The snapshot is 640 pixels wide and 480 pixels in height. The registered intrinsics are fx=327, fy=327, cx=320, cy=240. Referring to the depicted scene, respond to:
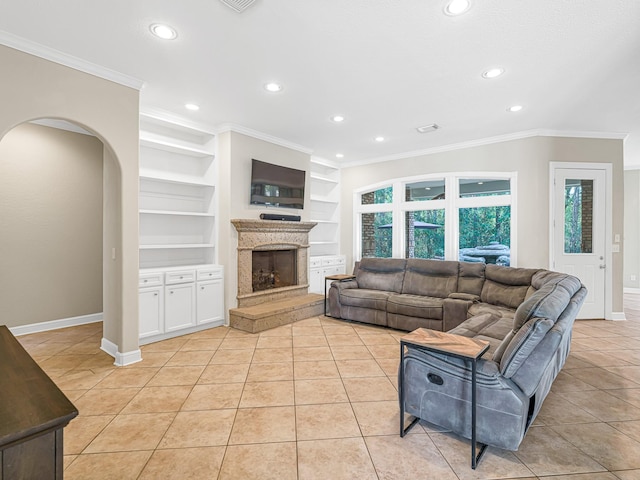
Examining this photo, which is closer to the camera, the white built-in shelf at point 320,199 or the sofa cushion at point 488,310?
the sofa cushion at point 488,310

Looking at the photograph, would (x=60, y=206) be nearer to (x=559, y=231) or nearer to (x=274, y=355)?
(x=274, y=355)

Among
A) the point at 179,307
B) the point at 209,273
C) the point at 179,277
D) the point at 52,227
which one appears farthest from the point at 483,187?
the point at 52,227

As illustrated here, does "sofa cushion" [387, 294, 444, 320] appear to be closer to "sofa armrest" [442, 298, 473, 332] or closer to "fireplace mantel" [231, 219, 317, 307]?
"sofa armrest" [442, 298, 473, 332]

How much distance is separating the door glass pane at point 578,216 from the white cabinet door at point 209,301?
5.23 metres

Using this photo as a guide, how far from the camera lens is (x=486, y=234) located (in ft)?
17.4

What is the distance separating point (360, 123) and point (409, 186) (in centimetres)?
208

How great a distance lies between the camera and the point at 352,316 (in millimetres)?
4957

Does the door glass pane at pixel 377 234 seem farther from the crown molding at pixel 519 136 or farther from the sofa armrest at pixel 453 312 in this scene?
the sofa armrest at pixel 453 312

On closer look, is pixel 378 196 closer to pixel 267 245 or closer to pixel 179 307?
pixel 267 245

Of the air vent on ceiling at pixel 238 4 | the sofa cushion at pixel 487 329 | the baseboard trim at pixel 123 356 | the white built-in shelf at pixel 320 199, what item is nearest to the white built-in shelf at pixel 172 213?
the baseboard trim at pixel 123 356

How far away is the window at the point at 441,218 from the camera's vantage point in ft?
17.0

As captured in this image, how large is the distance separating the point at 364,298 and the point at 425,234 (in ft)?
6.42

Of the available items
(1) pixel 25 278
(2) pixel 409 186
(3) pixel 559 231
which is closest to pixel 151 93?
(1) pixel 25 278

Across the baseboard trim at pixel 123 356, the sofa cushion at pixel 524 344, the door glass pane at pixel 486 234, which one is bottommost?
the baseboard trim at pixel 123 356
